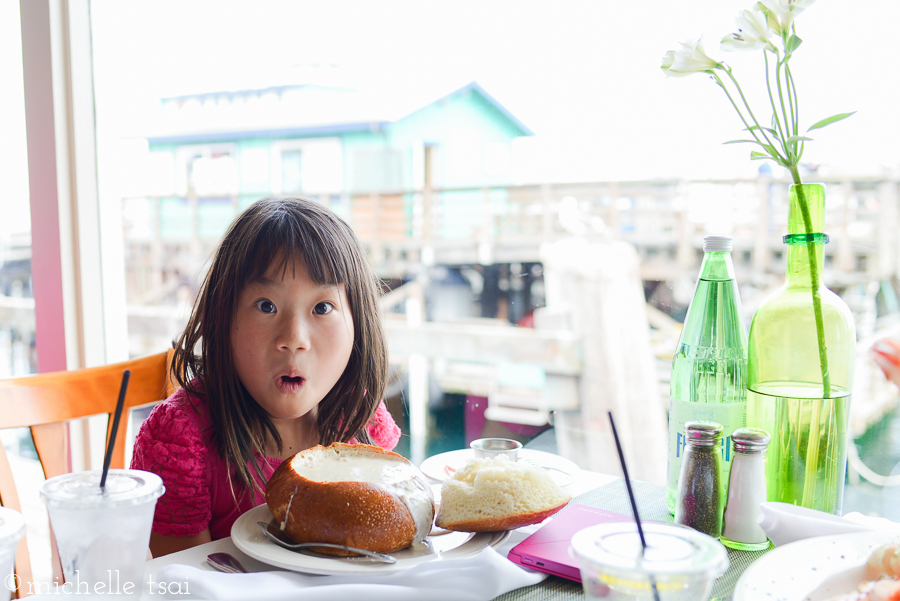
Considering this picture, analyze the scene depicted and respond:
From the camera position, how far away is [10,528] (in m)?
0.46

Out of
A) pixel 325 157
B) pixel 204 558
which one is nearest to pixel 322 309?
pixel 204 558

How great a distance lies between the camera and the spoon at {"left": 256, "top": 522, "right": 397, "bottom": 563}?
57cm

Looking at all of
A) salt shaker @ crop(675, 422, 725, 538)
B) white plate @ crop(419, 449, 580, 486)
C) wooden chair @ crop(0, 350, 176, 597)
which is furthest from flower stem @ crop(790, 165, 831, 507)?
wooden chair @ crop(0, 350, 176, 597)

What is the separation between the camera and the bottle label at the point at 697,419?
72cm

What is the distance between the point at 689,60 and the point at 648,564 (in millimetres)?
572

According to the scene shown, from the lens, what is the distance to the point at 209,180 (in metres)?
3.85

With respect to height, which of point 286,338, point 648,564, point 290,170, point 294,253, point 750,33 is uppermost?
point 290,170

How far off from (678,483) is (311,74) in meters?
2.75

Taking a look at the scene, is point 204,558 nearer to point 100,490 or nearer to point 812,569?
point 100,490

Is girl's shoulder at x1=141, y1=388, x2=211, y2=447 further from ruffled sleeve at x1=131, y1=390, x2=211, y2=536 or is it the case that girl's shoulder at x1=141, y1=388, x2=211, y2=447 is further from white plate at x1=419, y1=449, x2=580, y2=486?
white plate at x1=419, y1=449, x2=580, y2=486

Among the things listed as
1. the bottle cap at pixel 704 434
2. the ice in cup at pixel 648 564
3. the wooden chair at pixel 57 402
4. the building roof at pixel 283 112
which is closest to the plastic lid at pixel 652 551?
the ice in cup at pixel 648 564

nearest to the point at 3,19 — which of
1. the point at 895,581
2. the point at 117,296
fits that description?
the point at 117,296

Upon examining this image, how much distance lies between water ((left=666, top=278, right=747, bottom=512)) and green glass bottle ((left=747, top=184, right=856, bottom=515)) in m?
0.02

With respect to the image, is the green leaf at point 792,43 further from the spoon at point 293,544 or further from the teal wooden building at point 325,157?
the teal wooden building at point 325,157
